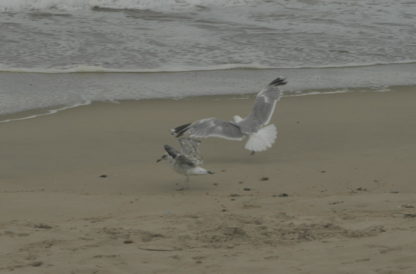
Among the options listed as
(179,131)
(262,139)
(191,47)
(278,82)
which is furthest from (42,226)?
(191,47)

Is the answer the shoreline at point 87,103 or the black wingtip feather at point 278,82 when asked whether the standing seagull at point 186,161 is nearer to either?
the black wingtip feather at point 278,82

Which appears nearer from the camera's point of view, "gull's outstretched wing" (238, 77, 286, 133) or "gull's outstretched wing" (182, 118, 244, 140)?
"gull's outstretched wing" (182, 118, 244, 140)

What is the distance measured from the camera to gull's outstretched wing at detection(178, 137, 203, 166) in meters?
7.19

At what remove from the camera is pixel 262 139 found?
7.96 m

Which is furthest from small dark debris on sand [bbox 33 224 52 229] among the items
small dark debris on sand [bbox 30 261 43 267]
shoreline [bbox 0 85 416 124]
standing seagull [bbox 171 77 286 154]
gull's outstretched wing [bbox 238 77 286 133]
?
shoreline [bbox 0 85 416 124]

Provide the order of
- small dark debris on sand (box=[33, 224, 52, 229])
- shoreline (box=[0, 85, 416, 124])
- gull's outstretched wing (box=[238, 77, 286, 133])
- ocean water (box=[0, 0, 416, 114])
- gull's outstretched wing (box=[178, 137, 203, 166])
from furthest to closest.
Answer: ocean water (box=[0, 0, 416, 114]) < shoreline (box=[0, 85, 416, 124]) < gull's outstretched wing (box=[238, 77, 286, 133]) < gull's outstretched wing (box=[178, 137, 203, 166]) < small dark debris on sand (box=[33, 224, 52, 229])

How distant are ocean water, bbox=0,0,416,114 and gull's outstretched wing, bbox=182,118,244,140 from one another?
2.74 m

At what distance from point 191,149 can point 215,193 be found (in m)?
0.52

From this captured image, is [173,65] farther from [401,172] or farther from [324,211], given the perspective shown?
[324,211]

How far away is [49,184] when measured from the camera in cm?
727

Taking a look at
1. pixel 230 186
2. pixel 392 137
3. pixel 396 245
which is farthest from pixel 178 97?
pixel 396 245

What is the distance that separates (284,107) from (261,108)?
1.77m

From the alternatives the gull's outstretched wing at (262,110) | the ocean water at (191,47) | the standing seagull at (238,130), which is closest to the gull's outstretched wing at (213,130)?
the standing seagull at (238,130)

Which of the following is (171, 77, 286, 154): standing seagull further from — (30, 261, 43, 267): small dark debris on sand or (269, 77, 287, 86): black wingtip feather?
(30, 261, 43, 267): small dark debris on sand
